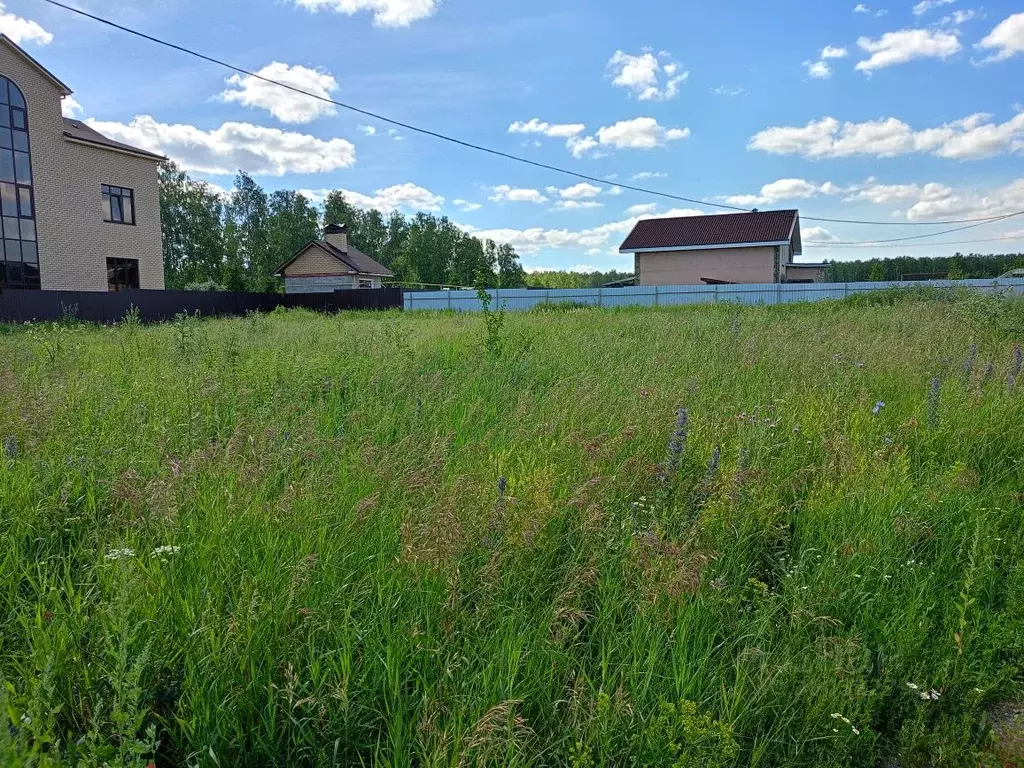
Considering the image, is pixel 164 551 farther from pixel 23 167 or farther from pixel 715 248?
pixel 715 248

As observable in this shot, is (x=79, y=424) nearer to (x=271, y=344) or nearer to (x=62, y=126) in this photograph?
(x=271, y=344)

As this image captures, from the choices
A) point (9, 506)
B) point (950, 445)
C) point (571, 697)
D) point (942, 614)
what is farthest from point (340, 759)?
point (950, 445)

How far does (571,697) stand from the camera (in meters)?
1.89

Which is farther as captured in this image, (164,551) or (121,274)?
(121,274)

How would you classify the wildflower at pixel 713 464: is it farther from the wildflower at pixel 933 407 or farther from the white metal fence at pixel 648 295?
the white metal fence at pixel 648 295

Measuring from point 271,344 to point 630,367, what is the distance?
532 centimetres

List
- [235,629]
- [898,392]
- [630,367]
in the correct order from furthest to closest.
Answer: [630,367] < [898,392] < [235,629]

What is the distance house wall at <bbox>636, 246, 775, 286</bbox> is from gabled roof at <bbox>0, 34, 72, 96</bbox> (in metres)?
28.6

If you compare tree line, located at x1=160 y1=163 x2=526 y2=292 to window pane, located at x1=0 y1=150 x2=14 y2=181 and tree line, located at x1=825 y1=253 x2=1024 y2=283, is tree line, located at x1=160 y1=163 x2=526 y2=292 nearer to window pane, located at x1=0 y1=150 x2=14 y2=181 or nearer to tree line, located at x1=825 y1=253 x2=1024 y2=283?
window pane, located at x1=0 y1=150 x2=14 y2=181

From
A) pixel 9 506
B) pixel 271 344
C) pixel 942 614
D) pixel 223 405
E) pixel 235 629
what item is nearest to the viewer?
pixel 235 629

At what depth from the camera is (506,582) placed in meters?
2.32

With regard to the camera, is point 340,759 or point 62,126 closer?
point 340,759

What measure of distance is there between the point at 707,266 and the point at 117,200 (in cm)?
3007

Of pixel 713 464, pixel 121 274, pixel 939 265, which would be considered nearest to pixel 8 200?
pixel 121 274
